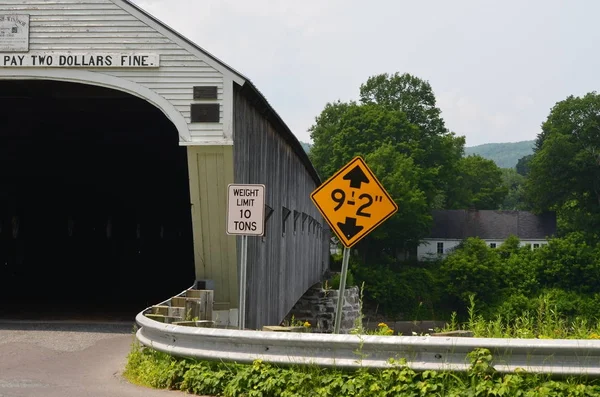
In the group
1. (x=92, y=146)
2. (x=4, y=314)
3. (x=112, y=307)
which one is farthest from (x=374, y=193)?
(x=92, y=146)

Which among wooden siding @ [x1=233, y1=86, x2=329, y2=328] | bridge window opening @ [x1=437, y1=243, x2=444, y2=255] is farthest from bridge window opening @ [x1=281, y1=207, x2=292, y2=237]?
bridge window opening @ [x1=437, y1=243, x2=444, y2=255]

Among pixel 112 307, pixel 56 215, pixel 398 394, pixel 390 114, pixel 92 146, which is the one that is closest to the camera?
pixel 398 394

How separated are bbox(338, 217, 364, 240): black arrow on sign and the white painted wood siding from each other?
5512 mm

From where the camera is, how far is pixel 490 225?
87.2m

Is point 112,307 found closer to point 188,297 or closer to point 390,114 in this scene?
point 188,297

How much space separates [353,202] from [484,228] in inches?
3109

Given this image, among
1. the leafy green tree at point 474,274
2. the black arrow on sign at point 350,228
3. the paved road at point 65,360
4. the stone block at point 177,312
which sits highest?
the black arrow on sign at point 350,228

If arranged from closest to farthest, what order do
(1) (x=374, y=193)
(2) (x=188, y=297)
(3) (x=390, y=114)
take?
(1) (x=374, y=193) → (2) (x=188, y=297) → (3) (x=390, y=114)

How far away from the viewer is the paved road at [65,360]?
8.77 m

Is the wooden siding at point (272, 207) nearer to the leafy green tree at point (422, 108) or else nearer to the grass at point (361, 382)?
the grass at point (361, 382)

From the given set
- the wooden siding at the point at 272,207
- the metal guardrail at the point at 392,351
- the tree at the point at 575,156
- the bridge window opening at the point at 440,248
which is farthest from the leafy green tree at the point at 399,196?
the metal guardrail at the point at 392,351

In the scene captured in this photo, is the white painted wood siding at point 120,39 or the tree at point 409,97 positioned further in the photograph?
the tree at point 409,97

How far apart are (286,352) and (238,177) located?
7.09 metres

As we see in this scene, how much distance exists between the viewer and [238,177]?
48.9 ft
